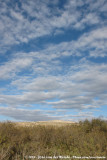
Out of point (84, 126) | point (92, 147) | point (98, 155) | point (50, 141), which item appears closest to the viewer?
point (98, 155)

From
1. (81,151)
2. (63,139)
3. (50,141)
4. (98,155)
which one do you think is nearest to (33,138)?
(50,141)

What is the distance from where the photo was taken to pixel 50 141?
46.6 feet

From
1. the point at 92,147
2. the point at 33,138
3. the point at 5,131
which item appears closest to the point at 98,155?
the point at 92,147

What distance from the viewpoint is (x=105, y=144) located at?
1235 cm

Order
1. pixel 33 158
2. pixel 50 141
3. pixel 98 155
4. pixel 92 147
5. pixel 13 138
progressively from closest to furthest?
1. pixel 33 158
2. pixel 98 155
3. pixel 92 147
4. pixel 13 138
5. pixel 50 141

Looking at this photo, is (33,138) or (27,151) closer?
(27,151)

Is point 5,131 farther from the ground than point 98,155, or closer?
farther from the ground

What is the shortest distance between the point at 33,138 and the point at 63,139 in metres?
2.44

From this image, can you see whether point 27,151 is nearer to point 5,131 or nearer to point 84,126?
point 5,131

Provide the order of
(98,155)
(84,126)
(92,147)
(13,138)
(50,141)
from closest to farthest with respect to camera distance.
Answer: (98,155) → (92,147) → (13,138) → (50,141) → (84,126)

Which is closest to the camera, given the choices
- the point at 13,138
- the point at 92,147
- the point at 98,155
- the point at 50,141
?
the point at 98,155

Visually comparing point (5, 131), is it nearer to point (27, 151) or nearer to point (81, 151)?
point (27, 151)

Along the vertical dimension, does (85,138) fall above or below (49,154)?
above

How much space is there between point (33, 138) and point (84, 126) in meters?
5.56
